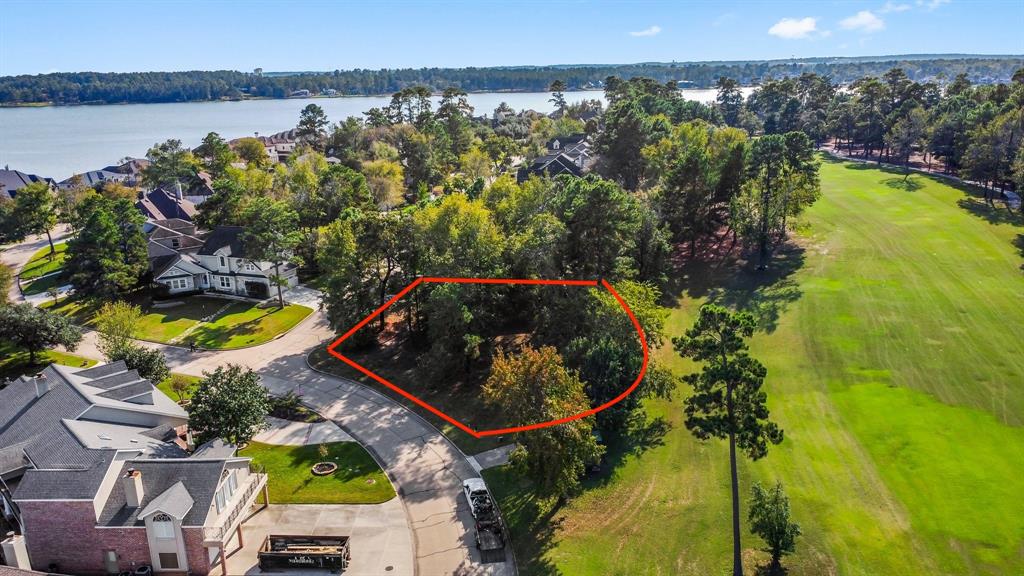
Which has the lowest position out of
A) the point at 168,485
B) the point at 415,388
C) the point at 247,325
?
the point at 415,388

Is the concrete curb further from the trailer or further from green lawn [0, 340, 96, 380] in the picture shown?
green lawn [0, 340, 96, 380]

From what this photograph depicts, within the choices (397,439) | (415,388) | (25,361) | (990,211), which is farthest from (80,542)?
(990,211)

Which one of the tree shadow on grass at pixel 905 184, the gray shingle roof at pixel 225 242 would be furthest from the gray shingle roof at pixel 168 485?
the tree shadow on grass at pixel 905 184

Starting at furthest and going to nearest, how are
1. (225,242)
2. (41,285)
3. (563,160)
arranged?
(563,160) → (41,285) → (225,242)

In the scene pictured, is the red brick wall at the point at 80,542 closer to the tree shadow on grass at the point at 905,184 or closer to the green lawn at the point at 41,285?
the green lawn at the point at 41,285

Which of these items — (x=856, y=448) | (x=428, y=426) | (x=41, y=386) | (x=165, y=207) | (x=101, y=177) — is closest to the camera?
(x=856, y=448)

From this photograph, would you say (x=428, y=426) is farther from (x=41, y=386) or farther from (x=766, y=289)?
(x=766, y=289)

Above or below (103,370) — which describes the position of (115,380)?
below
